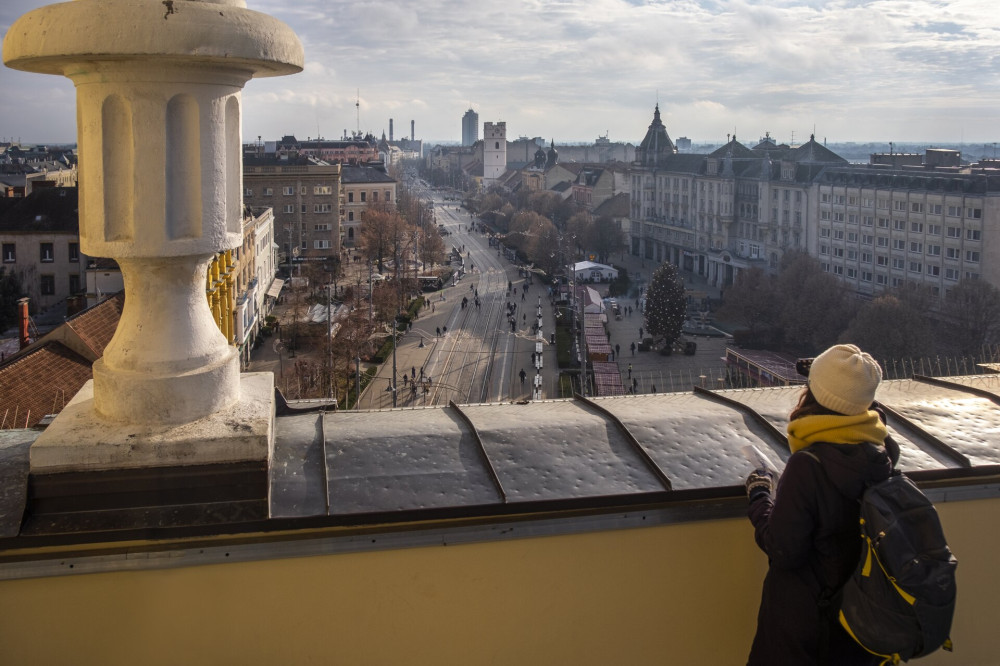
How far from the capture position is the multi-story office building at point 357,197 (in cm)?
5475

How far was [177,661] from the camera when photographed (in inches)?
85.5

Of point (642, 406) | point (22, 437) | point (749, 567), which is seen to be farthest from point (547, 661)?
point (22, 437)

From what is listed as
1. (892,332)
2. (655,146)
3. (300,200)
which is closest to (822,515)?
(892,332)

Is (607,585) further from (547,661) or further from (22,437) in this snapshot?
(22,437)

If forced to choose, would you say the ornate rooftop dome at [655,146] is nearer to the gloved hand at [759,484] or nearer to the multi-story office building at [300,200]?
the multi-story office building at [300,200]

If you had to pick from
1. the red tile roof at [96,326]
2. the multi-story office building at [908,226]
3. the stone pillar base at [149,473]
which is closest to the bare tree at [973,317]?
the multi-story office building at [908,226]

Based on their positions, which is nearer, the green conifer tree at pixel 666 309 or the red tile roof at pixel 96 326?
the red tile roof at pixel 96 326

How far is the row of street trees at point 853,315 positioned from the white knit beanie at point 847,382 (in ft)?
79.2

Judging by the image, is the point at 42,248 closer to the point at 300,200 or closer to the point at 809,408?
the point at 300,200

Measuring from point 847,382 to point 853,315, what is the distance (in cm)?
2948

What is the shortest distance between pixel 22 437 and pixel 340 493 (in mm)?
871

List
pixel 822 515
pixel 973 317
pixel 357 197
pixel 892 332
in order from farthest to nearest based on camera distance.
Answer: pixel 357 197 < pixel 973 317 < pixel 892 332 < pixel 822 515

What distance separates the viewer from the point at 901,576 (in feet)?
6.02

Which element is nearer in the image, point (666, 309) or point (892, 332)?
point (892, 332)
